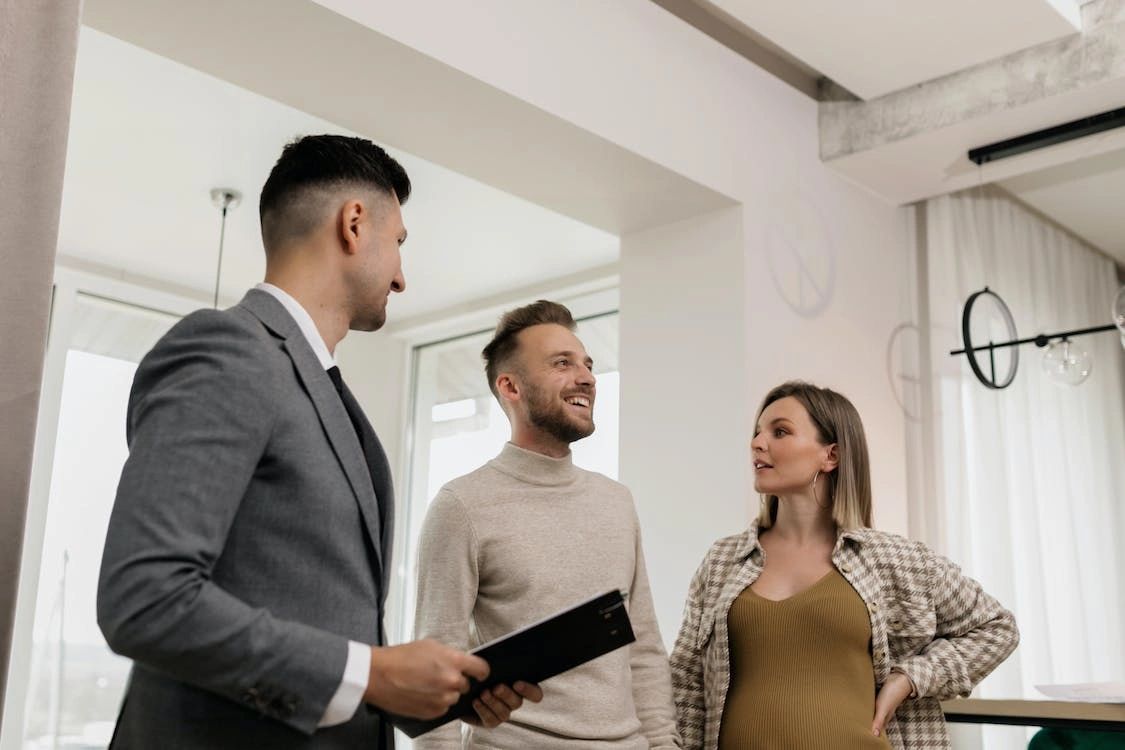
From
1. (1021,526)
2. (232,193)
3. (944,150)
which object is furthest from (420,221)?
(1021,526)

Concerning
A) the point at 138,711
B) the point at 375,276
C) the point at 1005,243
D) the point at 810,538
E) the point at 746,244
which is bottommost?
the point at 138,711

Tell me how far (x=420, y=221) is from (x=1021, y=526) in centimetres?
247

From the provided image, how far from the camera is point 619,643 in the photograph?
1.28 meters

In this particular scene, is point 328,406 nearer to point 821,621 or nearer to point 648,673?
point 648,673

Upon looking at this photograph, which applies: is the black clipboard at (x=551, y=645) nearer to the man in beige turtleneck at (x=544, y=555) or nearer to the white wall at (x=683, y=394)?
the man in beige turtleneck at (x=544, y=555)

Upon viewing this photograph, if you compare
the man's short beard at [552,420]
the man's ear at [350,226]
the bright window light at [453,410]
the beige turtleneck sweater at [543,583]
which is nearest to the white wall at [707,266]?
the man's short beard at [552,420]

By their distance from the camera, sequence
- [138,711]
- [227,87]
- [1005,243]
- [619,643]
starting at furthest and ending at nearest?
[1005,243] < [227,87] < [619,643] < [138,711]

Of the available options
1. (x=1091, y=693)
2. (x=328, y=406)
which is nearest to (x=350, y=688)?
(x=328, y=406)

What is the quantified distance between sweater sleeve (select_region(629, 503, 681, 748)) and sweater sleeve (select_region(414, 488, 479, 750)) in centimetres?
34

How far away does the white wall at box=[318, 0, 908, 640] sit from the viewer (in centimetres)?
295

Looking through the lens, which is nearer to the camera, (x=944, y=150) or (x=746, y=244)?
(x=746, y=244)

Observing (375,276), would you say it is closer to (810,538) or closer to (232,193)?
(810,538)

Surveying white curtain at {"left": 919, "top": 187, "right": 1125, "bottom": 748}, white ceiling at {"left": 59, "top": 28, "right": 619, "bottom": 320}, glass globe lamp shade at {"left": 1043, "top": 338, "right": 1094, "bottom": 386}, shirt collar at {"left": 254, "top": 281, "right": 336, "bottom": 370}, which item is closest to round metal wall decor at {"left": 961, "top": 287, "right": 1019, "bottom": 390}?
glass globe lamp shade at {"left": 1043, "top": 338, "right": 1094, "bottom": 386}

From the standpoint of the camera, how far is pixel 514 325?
2.17 m
